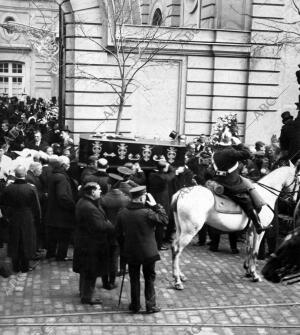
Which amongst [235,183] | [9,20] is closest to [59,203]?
[235,183]

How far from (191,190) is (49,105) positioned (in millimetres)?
19465

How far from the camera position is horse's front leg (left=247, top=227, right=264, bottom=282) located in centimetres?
1140

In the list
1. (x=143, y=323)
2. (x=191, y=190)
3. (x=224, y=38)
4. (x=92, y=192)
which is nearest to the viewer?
(x=143, y=323)

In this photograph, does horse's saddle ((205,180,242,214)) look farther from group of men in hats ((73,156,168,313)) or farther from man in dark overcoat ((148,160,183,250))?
man in dark overcoat ((148,160,183,250))

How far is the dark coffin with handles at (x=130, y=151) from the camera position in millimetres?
15203

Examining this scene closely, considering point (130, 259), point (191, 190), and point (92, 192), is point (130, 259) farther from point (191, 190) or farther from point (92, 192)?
point (191, 190)

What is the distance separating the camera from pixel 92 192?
1002 centimetres

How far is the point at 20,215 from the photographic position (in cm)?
1143

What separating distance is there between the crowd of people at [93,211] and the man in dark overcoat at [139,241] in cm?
1

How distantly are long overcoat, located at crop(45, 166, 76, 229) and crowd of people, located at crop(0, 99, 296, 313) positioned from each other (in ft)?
0.06

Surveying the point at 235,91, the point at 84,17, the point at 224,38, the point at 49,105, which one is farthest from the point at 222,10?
the point at 49,105

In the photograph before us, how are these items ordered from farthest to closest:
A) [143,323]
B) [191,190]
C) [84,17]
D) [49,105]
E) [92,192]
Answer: [49,105] → [84,17] → [191,190] → [92,192] → [143,323]

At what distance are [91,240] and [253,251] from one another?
3337 mm

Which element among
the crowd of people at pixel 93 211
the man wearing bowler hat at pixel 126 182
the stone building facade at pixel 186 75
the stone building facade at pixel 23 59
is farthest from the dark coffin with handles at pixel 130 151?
the stone building facade at pixel 23 59
